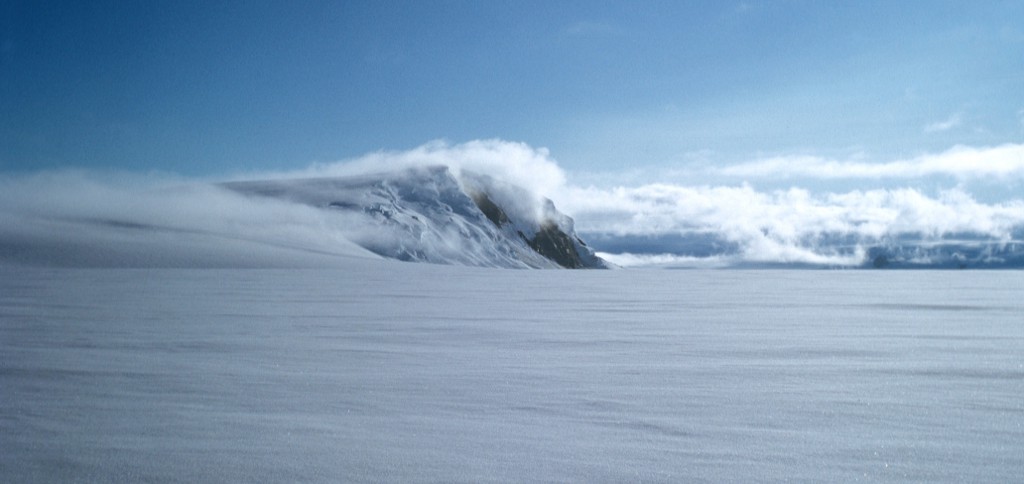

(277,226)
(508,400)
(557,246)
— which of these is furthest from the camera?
(557,246)

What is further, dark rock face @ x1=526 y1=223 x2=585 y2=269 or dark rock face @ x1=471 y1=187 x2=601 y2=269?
Answer: dark rock face @ x1=526 y1=223 x2=585 y2=269

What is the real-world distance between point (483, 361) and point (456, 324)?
2.38 metres

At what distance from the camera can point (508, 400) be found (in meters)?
3.75

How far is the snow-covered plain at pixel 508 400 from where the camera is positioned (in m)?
2.70

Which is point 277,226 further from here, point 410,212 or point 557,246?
point 557,246

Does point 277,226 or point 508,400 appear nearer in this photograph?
point 508,400

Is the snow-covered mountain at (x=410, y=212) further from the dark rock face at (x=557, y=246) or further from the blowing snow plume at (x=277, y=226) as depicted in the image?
the dark rock face at (x=557, y=246)

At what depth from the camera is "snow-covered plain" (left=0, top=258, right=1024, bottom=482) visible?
270 cm

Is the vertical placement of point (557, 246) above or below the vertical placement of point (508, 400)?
above

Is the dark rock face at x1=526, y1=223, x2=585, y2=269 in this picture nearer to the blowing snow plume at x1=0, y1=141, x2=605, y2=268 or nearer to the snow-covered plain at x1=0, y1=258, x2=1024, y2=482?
the blowing snow plume at x1=0, y1=141, x2=605, y2=268

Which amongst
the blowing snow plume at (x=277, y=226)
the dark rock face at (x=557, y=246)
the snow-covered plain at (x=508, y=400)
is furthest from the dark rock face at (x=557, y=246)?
the snow-covered plain at (x=508, y=400)

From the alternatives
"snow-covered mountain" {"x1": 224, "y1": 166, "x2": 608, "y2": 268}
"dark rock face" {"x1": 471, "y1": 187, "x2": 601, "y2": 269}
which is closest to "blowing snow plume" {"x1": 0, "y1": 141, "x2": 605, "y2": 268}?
"snow-covered mountain" {"x1": 224, "y1": 166, "x2": 608, "y2": 268}

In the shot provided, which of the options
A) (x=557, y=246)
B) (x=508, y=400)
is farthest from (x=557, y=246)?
(x=508, y=400)

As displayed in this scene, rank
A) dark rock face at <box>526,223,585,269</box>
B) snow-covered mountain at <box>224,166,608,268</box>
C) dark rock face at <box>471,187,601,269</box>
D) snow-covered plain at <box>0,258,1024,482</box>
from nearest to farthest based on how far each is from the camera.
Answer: snow-covered plain at <box>0,258,1024,482</box> < snow-covered mountain at <box>224,166,608,268</box> < dark rock face at <box>471,187,601,269</box> < dark rock face at <box>526,223,585,269</box>
